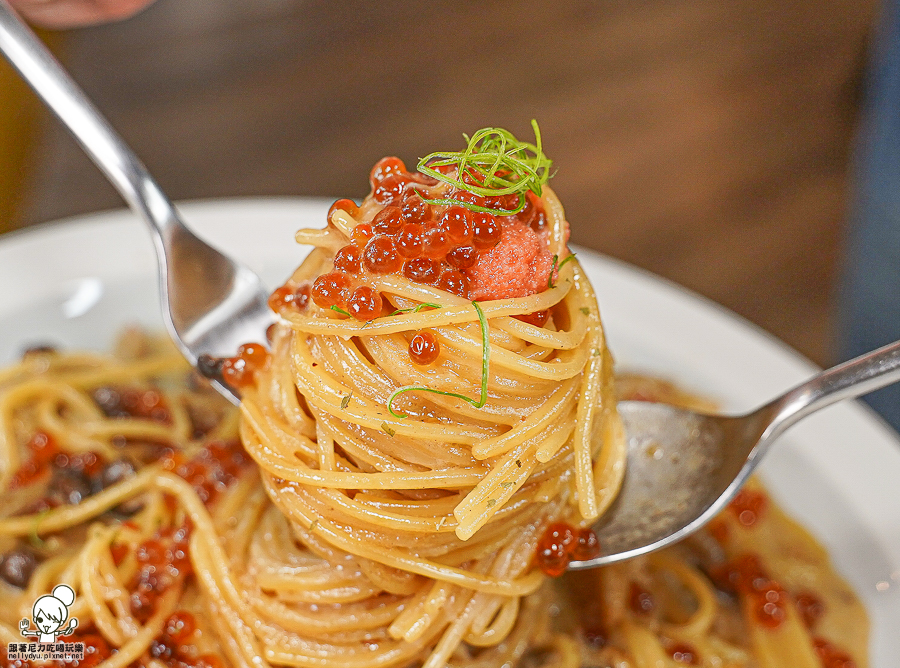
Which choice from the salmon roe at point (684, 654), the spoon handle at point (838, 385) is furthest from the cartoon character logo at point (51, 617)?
the spoon handle at point (838, 385)

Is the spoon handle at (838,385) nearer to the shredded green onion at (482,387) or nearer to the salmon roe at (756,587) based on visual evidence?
the salmon roe at (756,587)

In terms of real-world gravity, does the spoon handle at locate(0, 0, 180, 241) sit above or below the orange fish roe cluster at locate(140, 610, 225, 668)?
above

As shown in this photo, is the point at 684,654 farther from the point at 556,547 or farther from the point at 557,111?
the point at 557,111

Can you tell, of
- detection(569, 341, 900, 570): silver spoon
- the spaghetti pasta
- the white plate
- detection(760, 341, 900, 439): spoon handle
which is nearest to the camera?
the spaghetti pasta

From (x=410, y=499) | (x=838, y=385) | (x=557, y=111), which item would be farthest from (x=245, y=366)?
(x=557, y=111)

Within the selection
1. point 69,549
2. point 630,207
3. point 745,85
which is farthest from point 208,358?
point 745,85

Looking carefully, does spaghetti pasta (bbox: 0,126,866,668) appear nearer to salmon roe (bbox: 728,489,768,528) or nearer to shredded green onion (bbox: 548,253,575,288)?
shredded green onion (bbox: 548,253,575,288)

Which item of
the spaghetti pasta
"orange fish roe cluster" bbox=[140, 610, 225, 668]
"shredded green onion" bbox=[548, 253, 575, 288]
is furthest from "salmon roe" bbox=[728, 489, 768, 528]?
"orange fish roe cluster" bbox=[140, 610, 225, 668]
